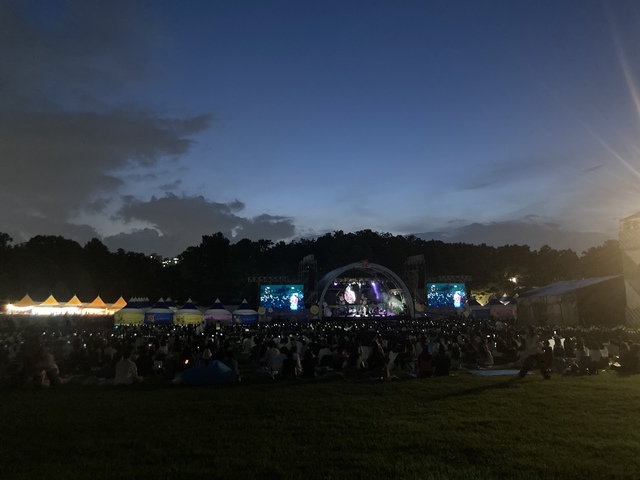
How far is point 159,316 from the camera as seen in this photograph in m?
35.6

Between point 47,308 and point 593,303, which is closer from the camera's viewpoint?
point 593,303

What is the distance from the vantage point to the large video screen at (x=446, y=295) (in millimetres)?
43531

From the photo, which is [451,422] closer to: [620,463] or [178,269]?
[620,463]

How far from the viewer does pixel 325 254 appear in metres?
70.0

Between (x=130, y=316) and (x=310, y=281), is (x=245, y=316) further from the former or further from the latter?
(x=130, y=316)

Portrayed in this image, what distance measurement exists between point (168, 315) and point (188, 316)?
59.0 inches

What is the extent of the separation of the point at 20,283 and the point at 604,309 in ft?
163

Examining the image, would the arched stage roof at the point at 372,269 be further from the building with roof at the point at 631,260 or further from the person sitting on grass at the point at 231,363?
the person sitting on grass at the point at 231,363

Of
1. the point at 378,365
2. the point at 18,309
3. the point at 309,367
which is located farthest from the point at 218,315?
the point at 378,365

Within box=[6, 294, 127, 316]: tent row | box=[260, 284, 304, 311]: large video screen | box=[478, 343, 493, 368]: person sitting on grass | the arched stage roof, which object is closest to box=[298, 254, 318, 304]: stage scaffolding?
the arched stage roof

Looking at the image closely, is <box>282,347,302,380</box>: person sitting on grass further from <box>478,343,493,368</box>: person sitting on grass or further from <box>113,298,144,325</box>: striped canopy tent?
<box>113,298,144,325</box>: striped canopy tent

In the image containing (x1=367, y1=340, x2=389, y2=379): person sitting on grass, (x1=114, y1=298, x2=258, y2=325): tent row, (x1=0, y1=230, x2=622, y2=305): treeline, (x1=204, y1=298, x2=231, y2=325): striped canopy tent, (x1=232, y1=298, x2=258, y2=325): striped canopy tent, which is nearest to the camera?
(x1=367, y1=340, x2=389, y2=379): person sitting on grass

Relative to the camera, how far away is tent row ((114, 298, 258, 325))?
116 feet

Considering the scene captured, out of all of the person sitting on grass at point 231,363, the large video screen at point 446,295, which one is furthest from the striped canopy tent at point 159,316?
the person sitting on grass at point 231,363
